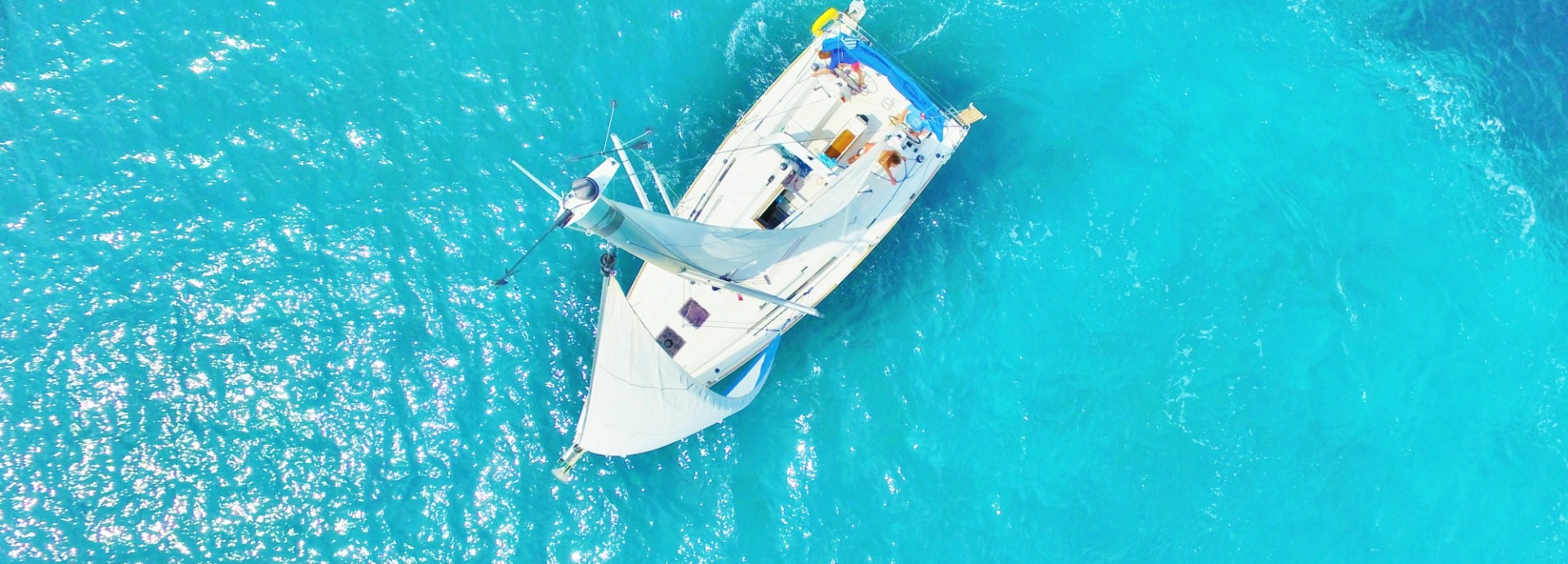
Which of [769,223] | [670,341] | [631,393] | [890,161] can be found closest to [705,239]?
[769,223]

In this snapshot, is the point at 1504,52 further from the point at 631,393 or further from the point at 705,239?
the point at 631,393

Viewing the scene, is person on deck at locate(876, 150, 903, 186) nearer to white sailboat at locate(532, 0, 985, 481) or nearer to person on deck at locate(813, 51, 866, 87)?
white sailboat at locate(532, 0, 985, 481)

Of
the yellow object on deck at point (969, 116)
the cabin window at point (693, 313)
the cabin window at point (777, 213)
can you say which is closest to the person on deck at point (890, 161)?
the yellow object on deck at point (969, 116)

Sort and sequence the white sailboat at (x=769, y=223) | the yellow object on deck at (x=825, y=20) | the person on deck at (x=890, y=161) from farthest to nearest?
the yellow object on deck at (x=825, y=20) → the person on deck at (x=890, y=161) → the white sailboat at (x=769, y=223)

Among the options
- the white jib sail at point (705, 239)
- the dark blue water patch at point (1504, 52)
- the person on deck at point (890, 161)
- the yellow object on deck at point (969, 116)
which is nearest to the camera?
the white jib sail at point (705, 239)

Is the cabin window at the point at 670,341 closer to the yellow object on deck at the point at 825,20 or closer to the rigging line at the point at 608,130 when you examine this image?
the rigging line at the point at 608,130

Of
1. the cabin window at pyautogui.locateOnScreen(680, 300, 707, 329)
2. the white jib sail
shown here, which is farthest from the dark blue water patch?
the cabin window at pyautogui.locateOnScreen(680, 300, 707, 329)
